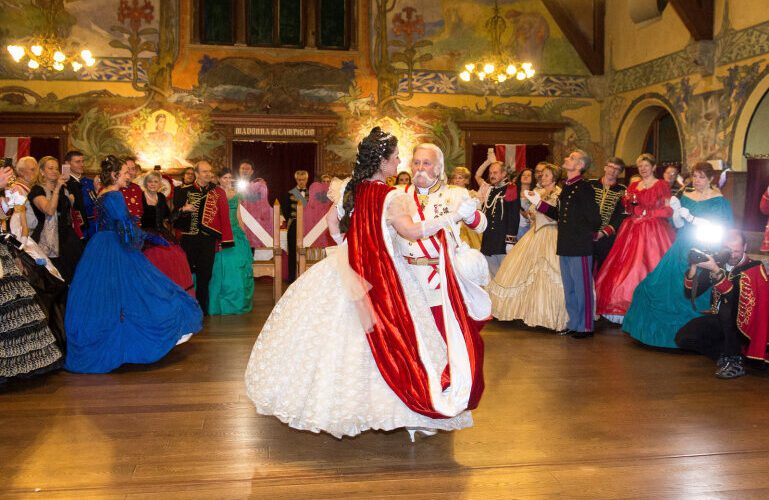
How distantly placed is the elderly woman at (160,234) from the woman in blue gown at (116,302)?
0.76 meters

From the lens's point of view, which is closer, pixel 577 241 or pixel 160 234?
pixel 160 234

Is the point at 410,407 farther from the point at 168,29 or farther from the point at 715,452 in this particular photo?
the point at 168,29

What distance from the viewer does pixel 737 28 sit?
32.1 ft

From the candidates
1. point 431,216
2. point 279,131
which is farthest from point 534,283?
point 279,131

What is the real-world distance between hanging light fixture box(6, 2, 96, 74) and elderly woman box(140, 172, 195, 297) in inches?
198

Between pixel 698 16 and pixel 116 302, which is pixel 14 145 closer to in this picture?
→ pixel 116 302

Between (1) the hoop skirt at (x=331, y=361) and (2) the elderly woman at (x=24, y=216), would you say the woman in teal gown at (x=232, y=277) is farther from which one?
A: (1) the hoop skirt at (x=331, y=361)

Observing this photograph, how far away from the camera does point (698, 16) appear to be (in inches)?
402

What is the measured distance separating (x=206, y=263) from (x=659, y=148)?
827 centimetres

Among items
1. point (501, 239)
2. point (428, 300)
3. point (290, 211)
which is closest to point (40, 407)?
point (428, 300)

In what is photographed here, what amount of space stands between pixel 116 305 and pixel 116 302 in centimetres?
2

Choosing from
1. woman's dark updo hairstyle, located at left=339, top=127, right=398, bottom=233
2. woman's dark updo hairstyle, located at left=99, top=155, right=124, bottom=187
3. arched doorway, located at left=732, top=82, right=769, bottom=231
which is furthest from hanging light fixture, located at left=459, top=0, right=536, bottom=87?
woman's dark updo hairstyle, located at left=339, top=127, right=398, bottom=233

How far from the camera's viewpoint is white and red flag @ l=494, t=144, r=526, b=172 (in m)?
13.0

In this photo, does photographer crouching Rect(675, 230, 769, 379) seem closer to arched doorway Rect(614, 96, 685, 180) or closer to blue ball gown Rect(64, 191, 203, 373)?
blue ball gown Rect(64, 191, 203, 373)
